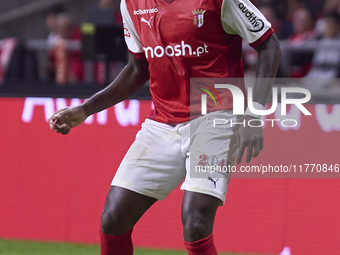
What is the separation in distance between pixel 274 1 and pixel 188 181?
528 cm

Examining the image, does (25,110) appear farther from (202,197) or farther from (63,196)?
(202,197)

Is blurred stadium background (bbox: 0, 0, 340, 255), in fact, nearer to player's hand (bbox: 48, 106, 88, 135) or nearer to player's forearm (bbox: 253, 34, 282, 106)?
player's hand (bbox: 48, 106, 88, 135)

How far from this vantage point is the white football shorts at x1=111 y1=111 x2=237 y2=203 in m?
2.54

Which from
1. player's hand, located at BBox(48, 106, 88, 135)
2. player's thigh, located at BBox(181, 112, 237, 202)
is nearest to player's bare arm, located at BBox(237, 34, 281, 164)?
→ player's thigh, located at BBox(181, 112, 237, 202)

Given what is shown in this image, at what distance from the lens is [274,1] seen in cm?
734

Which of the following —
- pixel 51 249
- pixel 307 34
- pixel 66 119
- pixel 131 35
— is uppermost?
pixel 307 34

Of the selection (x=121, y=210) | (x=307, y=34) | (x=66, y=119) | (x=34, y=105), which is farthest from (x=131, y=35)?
(x=307, y=34)

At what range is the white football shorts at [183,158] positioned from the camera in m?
2.54

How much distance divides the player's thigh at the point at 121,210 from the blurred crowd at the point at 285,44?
2.32 metres

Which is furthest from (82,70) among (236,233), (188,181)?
(188,181)

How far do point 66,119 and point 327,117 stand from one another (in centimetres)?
208

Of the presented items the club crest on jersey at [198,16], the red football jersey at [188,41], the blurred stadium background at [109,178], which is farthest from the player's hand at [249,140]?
the blurred stadium background at [109,178]

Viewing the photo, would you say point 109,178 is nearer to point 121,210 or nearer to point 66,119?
point 66,119

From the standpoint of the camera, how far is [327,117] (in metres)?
4.11
